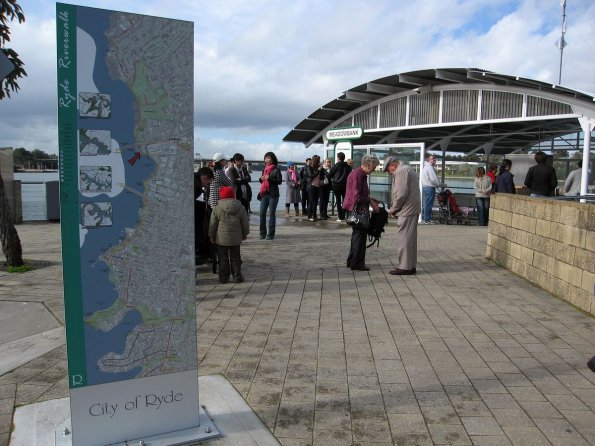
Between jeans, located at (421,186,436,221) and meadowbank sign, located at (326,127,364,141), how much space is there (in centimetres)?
255

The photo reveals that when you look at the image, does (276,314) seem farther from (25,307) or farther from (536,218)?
(536,218)

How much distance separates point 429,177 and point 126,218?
41.9ft

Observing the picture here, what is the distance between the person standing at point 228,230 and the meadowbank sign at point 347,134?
917 centimetres

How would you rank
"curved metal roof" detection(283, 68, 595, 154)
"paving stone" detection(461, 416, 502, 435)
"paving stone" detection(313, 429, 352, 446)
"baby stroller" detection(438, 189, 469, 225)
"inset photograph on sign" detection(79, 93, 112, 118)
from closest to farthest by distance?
"inset photograph on sign" detection(79, 93, 112, 118), "paving stone" detection(313, 429, 352, 446), "paving stone" detection(461, 416, 502, 435), "curved metal roof" detection(283, 68, 595, 154), "baby stroller" detection(438, 189, 469, 225)

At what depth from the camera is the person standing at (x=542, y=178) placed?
1043 centimetres

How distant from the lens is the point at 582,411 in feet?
11.1

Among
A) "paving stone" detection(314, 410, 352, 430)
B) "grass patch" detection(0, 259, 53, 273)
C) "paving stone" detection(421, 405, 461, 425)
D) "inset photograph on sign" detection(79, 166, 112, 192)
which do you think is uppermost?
"inset photograph on sign" detection(79, 166, 112, 192)

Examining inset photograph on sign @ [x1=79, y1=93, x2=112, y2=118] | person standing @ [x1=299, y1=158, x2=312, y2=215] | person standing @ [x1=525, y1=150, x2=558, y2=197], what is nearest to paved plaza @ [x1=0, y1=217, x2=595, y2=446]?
inset photograph on sign @ [x1=79, y1=93, x2=112, y2=118]

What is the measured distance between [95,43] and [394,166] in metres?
5.74

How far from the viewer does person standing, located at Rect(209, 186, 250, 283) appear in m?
6.91

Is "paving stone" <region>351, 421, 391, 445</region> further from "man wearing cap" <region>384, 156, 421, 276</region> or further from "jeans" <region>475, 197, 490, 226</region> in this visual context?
"jeans" <region>475, 197, 490, 226</region>

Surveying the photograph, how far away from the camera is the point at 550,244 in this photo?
6574 mm

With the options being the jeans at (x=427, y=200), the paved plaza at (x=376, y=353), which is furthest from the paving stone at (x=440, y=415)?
the jeans at (x=427, y=200)

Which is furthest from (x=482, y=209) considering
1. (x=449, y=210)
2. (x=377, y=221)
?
(x=377, y=221)
